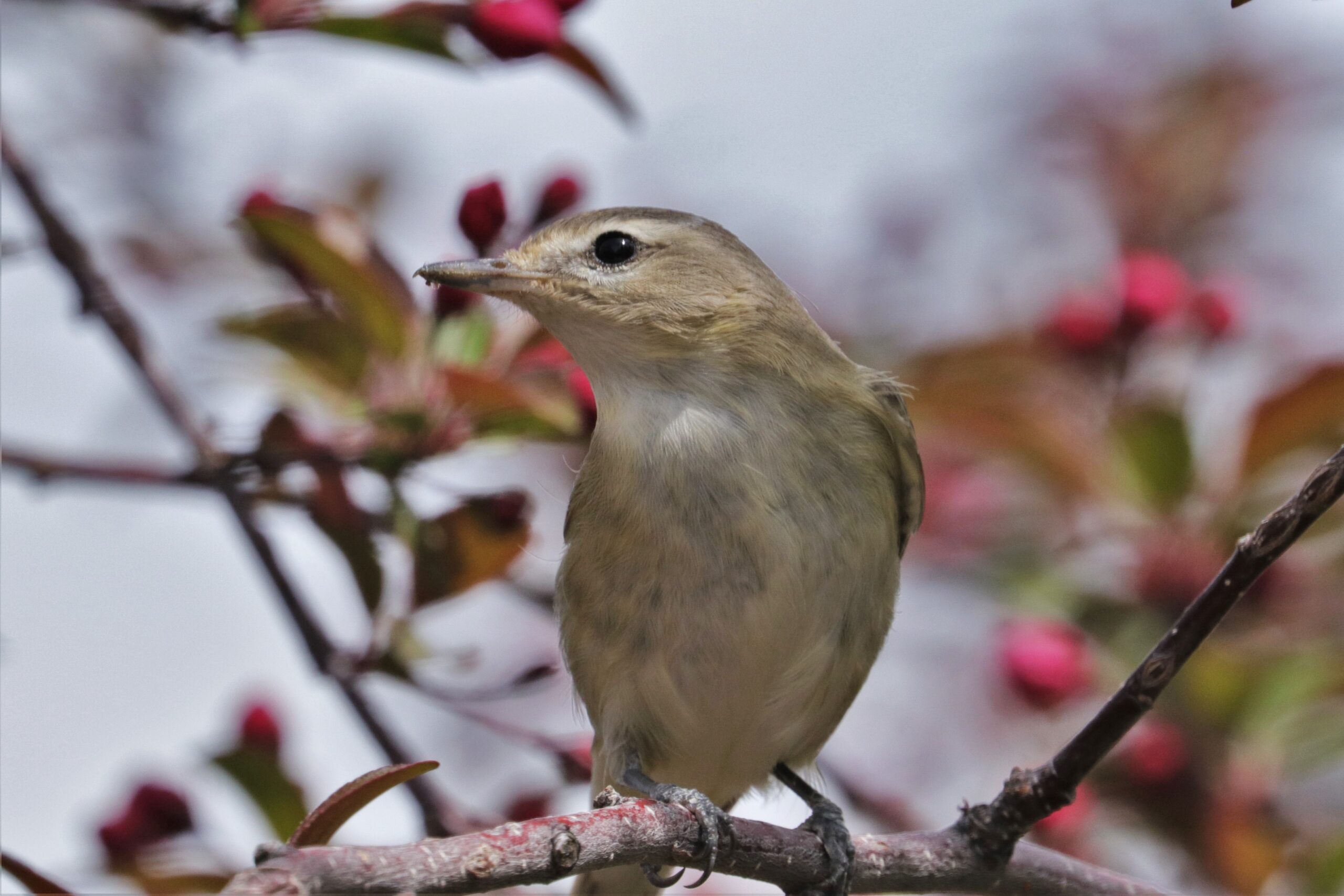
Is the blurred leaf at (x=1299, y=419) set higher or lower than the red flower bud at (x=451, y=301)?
lower

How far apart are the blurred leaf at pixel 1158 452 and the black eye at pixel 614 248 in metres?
Answer: 1.48

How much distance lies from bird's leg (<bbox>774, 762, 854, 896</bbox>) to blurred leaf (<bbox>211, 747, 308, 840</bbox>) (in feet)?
3.78

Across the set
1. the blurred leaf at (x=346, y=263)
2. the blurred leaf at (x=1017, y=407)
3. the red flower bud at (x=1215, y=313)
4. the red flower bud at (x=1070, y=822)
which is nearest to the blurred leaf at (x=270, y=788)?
the blurred leaf at (x=346, y=263)

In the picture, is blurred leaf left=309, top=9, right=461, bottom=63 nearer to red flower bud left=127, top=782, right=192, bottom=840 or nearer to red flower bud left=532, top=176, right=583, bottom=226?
red flower bud left=532, top=176, right=583, bottom=226

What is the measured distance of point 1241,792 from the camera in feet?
13.1

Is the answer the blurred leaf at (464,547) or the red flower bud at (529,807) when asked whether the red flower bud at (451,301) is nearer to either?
the blurred leaf at (464,547)

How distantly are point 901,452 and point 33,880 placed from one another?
2.34 m

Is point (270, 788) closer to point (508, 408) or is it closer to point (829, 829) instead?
point (508, 408)

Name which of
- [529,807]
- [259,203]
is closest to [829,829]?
[529,807]

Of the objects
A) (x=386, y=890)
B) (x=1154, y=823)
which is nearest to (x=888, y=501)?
(x=1154, y=823)

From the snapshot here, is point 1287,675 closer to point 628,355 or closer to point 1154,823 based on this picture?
point 1154,823

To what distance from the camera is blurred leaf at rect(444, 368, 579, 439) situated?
324 cm

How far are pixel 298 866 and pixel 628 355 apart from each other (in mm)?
2054

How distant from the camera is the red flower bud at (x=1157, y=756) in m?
3.99
